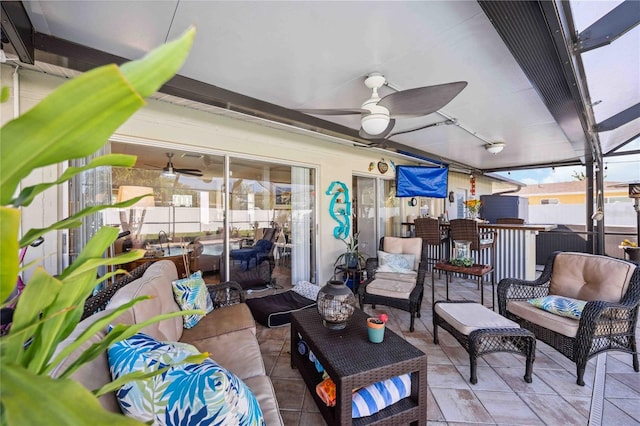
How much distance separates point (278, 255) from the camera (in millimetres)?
4578

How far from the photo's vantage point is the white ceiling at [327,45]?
5.74 ft

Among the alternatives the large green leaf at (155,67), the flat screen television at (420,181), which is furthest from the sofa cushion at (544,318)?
the flat screen television at (420,181)

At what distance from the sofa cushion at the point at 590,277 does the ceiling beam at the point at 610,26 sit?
6.02ft

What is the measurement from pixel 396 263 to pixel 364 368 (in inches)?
98.4

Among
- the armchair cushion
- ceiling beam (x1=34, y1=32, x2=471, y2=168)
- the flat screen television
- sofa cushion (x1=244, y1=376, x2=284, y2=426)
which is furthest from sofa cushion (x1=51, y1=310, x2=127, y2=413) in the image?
the flat screen television

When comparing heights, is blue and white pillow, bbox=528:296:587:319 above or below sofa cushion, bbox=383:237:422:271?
below

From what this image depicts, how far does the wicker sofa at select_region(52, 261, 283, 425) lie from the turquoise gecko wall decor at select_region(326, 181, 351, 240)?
8.32ft

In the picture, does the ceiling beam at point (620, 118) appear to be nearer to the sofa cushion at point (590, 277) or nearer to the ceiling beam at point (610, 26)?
the sofa cushion at point (590, 277)

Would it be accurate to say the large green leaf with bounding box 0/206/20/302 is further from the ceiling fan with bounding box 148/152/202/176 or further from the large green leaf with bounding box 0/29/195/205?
the ceiling fan with bounding box 148/152/202/176

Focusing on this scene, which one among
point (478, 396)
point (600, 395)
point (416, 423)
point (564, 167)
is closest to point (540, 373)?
point (600, 395)

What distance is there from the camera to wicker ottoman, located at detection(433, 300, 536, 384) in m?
2.14

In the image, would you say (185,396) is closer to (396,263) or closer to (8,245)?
(8,245)

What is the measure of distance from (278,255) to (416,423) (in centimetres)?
323

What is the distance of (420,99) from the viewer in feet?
7.11
